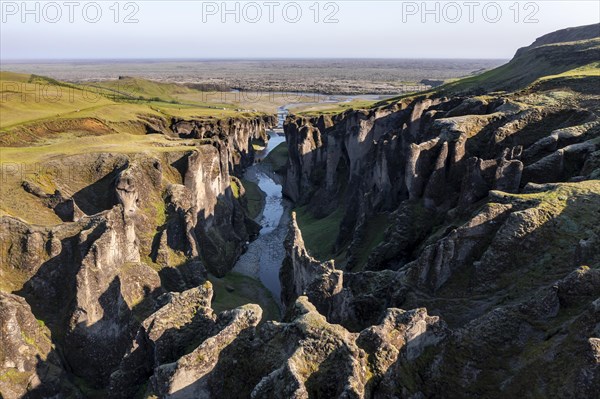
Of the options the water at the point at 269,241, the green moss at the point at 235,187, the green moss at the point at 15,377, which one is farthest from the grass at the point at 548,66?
the green moss at the point at 15,377

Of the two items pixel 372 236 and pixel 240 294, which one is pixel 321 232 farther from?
pixel 240 294

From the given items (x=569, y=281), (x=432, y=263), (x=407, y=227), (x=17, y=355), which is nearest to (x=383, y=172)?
(x=407, y=227)

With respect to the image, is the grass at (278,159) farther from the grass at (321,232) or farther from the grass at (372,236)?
the grass at (372,236)

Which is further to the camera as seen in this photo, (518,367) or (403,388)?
(518,367)

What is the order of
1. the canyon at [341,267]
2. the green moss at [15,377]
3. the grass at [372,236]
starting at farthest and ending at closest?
1. the grass at [372,236]
2. the green moss at [15,377]
3. the canyon at [341,267]

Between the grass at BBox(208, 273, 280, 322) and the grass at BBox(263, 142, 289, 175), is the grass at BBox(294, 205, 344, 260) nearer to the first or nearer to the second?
the grass at BBox(208, 273, 280, 322)

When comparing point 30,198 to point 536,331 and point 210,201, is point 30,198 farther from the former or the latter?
point 536,331

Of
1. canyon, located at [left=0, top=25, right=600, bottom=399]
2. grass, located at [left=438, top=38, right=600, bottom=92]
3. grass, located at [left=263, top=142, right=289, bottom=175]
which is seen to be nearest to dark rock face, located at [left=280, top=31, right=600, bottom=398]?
canyon, located at [left=0, top=25, right=600, bottom=399]
